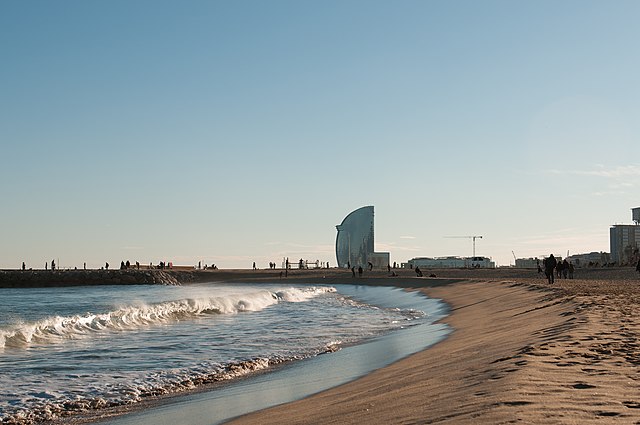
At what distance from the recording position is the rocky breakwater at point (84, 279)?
267 feet

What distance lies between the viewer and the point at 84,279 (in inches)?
3236

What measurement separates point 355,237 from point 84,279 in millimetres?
59571

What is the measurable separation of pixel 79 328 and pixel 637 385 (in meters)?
17.4

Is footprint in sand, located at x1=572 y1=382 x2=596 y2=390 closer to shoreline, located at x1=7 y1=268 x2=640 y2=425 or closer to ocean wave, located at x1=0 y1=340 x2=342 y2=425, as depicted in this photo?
shoreline, located at x1=7 y1=268 x2=640 y2=425

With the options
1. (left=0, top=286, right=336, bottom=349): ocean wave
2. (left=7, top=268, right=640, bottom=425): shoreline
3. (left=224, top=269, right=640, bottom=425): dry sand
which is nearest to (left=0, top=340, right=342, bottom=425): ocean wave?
(left=7, top=268, right=640, bottom=425): shoreline

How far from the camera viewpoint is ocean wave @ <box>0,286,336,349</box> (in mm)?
17156

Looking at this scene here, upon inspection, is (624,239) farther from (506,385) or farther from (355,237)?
(506,385)

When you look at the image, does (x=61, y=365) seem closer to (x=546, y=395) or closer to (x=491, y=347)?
(x=491, y=347)

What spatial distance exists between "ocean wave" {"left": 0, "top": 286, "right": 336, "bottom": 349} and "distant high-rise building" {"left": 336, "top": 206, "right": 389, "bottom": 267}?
95.3 meters


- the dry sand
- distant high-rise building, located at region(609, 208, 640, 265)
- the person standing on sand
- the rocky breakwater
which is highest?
distant high-rise building, located at region(609, 208, 640, 265)

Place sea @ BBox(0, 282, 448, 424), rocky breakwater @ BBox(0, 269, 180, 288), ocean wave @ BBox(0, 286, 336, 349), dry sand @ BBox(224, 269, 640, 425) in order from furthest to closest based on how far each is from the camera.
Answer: rocky breakwater @ BBox(0, 269, 180, 288), ocean wave @ BBox(0, 286, 336, 349), sea @ BBox(0, 282, 448, 424), dry sand @ BBox(224, 269, 640, 425)

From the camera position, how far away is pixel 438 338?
514 inches

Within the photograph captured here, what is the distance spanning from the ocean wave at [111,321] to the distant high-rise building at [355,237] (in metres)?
95.3

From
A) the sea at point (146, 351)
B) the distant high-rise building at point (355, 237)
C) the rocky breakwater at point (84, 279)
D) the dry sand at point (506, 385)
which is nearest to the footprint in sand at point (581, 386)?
the dry sand at point (506, 385)
